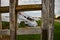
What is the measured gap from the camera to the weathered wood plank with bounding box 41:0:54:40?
144 cm

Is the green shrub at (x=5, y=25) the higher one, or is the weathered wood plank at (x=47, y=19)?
the weathered wood plank at (x=47, y=19)

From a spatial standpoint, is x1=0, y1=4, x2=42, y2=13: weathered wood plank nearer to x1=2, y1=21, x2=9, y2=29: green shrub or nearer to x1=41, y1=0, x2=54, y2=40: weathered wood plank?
x1=41, y1=0, x2=54, y2=40: weathered wood plank

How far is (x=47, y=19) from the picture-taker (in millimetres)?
1441

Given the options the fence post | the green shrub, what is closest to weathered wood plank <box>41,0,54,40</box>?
the fence post

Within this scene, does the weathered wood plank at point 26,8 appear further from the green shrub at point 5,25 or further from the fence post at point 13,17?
the green shrub at point 5,25

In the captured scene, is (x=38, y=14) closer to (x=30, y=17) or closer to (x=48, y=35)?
(x=30, y=17)

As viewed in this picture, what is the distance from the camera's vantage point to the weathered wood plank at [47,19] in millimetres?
1438

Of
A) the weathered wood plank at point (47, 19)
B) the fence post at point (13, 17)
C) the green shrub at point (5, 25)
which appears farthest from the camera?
the green shrub at point (5, 25)

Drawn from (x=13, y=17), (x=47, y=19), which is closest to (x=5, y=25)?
→ (x=13, y=17)

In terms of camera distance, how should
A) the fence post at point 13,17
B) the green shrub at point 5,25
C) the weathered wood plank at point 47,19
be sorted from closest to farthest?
1. the weathered wood plank at point 47,19
2. the fence post at point 13,17
3. the green shrub at point 5,25

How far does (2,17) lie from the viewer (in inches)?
82.6

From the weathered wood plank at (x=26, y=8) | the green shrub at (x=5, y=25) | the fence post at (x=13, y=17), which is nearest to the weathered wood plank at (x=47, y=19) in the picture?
the weathered wood plank at (x=26, y=8)

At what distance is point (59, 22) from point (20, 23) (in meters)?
0.46

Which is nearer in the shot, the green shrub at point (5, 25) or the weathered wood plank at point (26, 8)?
the weathered wood plank at point (26, 8)
